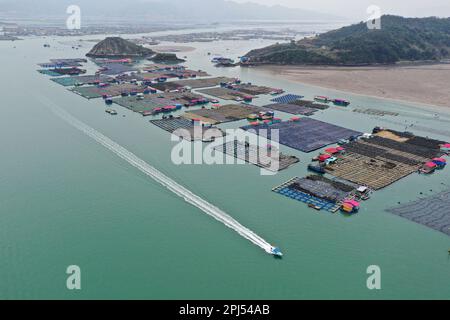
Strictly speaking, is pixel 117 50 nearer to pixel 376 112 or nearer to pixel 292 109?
pixel 292 109

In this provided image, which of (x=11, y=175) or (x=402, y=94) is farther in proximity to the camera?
(x=402, y=94)

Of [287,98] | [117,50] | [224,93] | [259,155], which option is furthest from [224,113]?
[117,50]

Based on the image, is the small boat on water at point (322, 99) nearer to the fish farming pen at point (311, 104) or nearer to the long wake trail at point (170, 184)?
the fish farming pen at point (311, 104)

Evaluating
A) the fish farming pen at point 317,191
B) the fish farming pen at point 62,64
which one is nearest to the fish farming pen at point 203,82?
the fish farming pen at point 62,64

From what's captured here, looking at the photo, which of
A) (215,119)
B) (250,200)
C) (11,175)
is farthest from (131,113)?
(250,200)
